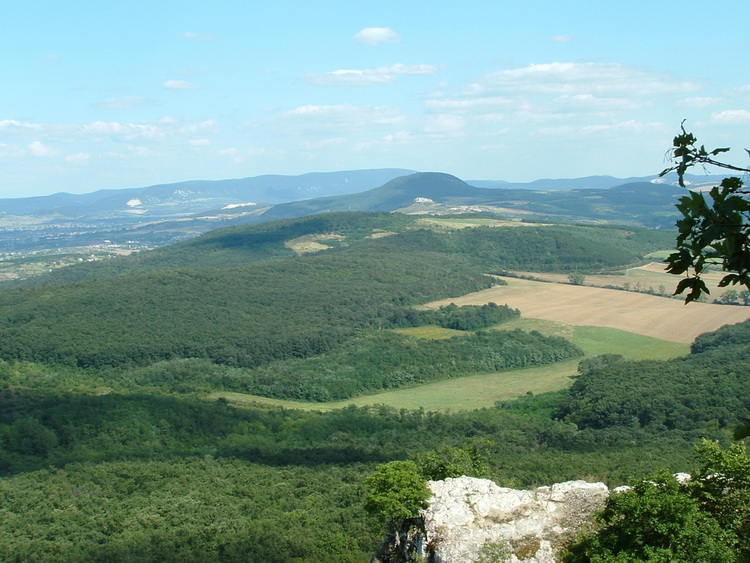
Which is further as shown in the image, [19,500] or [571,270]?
[571,270]

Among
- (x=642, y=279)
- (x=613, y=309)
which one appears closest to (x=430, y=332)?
(x=613, y=309)

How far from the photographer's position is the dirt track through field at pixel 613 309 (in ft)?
365

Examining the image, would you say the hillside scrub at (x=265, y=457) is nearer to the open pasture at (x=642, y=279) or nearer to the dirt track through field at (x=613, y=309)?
the dirt track through field at (x=613, y=309)

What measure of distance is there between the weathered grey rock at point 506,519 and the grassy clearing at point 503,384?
181 feet

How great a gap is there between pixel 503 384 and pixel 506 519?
2723 inches

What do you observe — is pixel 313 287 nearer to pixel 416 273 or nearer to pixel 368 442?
pixel 416 273

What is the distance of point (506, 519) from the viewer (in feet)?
98.0

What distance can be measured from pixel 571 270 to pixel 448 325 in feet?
198

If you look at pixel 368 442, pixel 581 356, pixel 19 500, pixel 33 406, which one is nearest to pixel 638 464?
pixel 368 442

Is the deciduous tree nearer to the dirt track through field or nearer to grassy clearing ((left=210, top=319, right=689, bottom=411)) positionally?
grassy clearing ((left=210, top=319, right=689, bottom=411))

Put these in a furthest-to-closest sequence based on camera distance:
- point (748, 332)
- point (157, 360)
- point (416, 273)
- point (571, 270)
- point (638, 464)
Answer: point (571, 270), point (416, 273), point (157, 360), point (748, 332), point (638, 464)

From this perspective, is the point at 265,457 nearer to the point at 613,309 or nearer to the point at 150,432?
the point at 150,432

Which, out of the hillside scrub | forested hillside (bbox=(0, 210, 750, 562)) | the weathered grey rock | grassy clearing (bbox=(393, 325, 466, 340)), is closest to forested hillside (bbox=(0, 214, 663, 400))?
forested hillside (bbox=(0, 210, 750, 562))

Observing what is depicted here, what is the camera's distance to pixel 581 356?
107000mm
